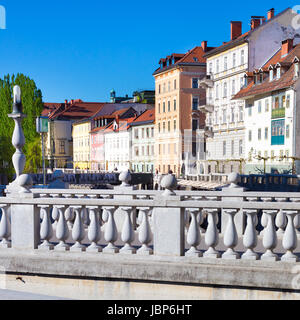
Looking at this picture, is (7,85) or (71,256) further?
(7,85)

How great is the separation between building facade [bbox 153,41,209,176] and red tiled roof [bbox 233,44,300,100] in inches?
726

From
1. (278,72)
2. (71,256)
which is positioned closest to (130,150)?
(278,72)

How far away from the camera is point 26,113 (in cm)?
5634

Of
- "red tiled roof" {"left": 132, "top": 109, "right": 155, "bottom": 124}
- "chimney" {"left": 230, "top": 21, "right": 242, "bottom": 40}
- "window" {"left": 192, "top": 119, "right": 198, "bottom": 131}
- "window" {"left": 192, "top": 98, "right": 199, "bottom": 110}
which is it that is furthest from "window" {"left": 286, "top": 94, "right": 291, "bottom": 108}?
"red tiled roof" {"left": 132, "top": 109, "right": 155, "bottom": 124}

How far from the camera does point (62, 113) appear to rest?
11050 centimetres

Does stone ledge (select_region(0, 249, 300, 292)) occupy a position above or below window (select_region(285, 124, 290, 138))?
below

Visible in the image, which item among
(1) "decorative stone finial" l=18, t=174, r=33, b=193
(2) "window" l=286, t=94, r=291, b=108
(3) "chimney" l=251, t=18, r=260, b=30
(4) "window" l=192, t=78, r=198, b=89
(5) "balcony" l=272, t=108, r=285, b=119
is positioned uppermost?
(3) "chimney" l=251, t=18, r=260, b=30

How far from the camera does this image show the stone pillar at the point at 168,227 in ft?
21.5

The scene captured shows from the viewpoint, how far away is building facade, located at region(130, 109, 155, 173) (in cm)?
8225

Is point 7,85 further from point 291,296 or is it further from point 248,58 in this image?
point 291,296

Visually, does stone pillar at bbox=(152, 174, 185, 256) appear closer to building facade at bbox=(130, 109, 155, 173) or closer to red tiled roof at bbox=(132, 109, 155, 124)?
building facade at bbox=(130, 109, 155, 173)

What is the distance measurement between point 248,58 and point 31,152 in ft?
82.7

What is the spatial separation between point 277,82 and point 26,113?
26.4 metres

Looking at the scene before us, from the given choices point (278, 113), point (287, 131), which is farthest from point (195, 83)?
point (287, 131)
